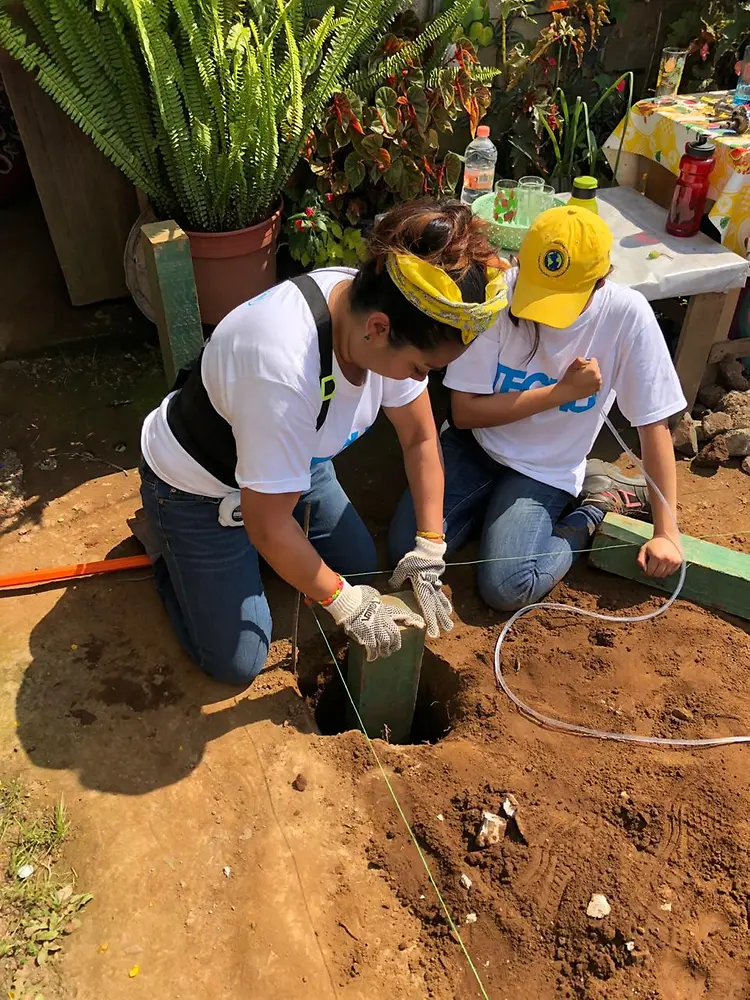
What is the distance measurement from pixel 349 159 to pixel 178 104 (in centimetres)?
77

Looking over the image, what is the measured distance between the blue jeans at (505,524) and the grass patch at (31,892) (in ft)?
4.56

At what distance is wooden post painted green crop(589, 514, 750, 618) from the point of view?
8.99 ft

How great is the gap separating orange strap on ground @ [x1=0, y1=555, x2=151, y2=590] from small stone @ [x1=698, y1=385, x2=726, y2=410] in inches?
103

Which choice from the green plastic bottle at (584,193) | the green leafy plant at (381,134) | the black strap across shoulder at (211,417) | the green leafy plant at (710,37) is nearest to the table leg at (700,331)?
the green plastic bottle at (584,193)

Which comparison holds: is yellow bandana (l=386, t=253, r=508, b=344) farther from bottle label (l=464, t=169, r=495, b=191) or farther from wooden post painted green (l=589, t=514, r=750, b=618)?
bottle label (l=464, t=169, r=495, b=191)

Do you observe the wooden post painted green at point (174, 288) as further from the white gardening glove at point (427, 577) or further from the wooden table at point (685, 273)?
the wooden table at point (685, 273)

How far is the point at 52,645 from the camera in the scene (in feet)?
8.47

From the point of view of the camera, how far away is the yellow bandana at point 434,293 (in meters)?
1.69

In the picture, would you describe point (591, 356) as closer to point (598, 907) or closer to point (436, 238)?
point (436, 238)

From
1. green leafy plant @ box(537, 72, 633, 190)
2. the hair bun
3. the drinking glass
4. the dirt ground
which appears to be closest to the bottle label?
the drinking glass

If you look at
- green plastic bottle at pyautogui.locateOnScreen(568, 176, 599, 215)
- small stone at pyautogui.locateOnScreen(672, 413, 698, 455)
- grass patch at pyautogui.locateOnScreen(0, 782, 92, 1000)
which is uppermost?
green plastic bottle at pyautogui.locateOnScreen(568, 176, 599, 215)

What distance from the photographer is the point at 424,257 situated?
5.64 feet

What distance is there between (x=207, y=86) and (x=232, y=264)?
2.23ft

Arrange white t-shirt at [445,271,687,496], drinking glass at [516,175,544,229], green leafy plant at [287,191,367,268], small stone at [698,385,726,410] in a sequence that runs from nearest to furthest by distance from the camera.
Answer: white t-shirt at [445,271,687,496] → drinking glass at [516,175,544,229] → green leafy plant at [287,191,367,268] → small stone at [698,385,726,410]
